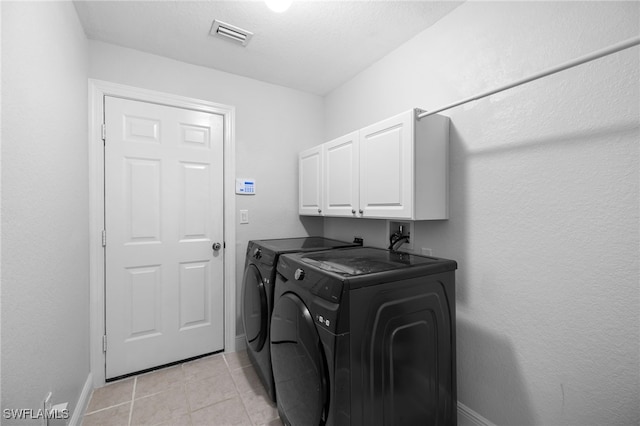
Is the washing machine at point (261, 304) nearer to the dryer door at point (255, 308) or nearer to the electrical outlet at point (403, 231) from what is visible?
the dryer door at point (255, 308)

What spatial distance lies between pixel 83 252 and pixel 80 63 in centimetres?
123

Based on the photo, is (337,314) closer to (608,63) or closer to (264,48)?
(608,63)

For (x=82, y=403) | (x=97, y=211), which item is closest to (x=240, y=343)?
(x=82, y=403)

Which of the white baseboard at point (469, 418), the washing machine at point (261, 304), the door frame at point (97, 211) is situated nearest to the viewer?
the white baseboard at point (469, 418)

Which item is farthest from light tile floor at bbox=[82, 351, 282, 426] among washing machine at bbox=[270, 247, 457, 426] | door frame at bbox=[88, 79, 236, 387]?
washing machine at bbox=[270, 247, 457, 426]

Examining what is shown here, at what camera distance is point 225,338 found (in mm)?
2381

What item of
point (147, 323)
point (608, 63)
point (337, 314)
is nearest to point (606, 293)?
point (608, 63)

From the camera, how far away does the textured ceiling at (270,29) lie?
161 centimetres

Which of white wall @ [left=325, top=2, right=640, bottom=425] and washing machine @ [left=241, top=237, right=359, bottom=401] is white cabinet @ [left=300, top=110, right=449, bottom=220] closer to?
white wall @ [left=325, top=2, right=640, bottom=425]

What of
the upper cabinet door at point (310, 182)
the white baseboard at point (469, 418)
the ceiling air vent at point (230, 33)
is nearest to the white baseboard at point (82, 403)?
the upper cabinet door at point (310, 182)

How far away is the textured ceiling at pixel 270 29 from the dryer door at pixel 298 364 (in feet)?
5.63

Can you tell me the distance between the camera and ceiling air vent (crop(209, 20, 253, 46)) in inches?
70.5

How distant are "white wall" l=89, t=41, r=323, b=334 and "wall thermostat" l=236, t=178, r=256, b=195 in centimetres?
4

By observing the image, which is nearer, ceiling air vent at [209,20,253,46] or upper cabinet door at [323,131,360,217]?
ceiling air vent at [209,20,253,46]
